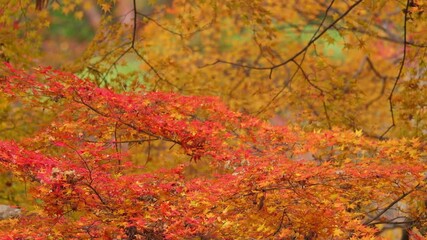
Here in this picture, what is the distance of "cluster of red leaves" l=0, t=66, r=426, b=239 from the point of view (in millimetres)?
4590

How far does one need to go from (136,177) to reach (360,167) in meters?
1.52

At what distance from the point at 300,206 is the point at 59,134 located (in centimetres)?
185

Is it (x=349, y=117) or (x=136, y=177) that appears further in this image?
(x=349, y=117)

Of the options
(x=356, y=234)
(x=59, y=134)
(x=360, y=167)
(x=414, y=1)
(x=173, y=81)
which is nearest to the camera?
(x=356, y=234)

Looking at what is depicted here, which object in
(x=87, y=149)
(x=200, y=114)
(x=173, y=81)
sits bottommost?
(x=87, y=149)

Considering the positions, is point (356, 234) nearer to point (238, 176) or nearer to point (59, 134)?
point (238, 176)

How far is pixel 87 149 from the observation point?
5.00 metres

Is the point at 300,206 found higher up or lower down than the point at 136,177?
lower down

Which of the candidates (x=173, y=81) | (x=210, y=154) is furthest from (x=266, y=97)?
(x=210, y=154)

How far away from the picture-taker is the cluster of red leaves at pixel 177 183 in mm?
4590

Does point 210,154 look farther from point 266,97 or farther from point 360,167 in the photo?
point 266,97

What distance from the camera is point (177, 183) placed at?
4.98 metres

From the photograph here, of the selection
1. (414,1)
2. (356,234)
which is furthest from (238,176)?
(414,1)

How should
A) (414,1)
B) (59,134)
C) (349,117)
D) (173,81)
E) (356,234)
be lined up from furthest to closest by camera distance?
1. (173,81)
2. (349,117)
3. (414,1)
4. (59,134)
5. (356,234)
